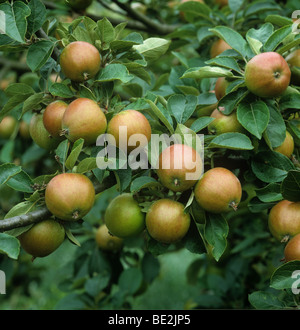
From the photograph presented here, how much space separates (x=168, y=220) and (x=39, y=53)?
1.92 ft

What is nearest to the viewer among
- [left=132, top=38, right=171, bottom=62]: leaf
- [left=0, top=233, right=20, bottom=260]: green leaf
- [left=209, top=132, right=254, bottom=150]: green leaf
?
[left=0, top=233, right=20, bottom=260]: green leaf

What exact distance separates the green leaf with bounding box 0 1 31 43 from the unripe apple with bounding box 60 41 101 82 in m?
0.12

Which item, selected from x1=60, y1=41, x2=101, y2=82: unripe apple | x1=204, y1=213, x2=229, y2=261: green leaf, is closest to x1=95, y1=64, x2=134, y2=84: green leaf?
x1=60, y1=41, x2=101, y2=82: unripe apple

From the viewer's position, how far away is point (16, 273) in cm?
277

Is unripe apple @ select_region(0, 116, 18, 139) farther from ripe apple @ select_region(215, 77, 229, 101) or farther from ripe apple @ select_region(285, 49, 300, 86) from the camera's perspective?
Answer: ripe apple @ select_region(285, 49, 300, 86)

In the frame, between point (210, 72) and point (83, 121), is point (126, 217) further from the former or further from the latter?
point (210, 72)

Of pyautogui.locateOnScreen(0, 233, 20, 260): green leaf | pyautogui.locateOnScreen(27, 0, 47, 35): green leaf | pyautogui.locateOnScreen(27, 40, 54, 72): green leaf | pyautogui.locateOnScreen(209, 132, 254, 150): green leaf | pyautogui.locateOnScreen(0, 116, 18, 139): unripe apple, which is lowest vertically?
pyautogui.locateOnScreen(0, 116, 18, 139): unripe apple

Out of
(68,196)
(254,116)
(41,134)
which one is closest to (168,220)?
(68,196)

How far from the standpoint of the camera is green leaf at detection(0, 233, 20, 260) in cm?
100

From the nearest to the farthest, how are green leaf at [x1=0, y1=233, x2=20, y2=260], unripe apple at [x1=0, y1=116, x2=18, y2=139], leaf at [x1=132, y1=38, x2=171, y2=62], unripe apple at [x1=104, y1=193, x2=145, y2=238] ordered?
1. green leaf at [x1=0, y1=233, x2=20, y2=260]
2. unripe apple at [x1=104, y1=193, x2=145, y2=238]
3. leaf at [x1=132, y1=38, x2=171, y2=62]
4. unripe apple at [x1=0, y1=116, x2=18, y2=139]

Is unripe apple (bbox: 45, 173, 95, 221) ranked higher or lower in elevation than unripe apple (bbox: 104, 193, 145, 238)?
higher

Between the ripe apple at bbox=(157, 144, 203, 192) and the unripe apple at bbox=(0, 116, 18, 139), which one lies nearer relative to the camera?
the ripe apple at bbox=(157, 144, 203, 192)
